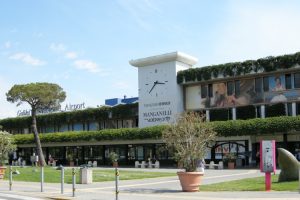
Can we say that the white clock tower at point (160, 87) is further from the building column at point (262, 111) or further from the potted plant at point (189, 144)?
the potted plant at point (189, 144)

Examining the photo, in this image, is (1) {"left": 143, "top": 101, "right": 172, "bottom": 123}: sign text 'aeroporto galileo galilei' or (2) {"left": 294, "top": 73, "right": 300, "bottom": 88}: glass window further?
(1) {"left": 143, "top": 101, "right": 172, "bottom": 123}: sign text 'aeroporto galileo galilei'

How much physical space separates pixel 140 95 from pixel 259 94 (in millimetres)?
13902

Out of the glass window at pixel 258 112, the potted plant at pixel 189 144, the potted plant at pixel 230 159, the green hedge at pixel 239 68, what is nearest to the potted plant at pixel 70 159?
the green hedge at pixel 239 68

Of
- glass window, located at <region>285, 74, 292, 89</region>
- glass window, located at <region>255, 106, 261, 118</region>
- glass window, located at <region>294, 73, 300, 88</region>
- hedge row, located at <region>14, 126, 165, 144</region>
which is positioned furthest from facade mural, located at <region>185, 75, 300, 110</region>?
hedge row, located at <region>14, 126, 165, 144</region>

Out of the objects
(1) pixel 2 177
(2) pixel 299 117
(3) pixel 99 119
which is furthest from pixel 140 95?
(1) pixel 2 177

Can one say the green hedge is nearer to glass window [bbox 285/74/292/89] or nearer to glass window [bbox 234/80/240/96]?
glass window [bbox 234/80/240/96]

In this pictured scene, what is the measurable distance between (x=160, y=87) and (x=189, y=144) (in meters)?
33.5

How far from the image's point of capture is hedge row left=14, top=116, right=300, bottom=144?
130 feet

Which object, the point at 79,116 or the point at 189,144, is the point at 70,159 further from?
the point at 189,144

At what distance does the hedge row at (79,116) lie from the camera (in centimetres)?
5731

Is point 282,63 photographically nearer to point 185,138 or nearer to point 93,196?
point 185,138

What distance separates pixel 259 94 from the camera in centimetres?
4556

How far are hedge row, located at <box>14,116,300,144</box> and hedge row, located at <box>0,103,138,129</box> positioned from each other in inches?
164

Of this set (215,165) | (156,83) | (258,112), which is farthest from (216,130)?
(156,83)
